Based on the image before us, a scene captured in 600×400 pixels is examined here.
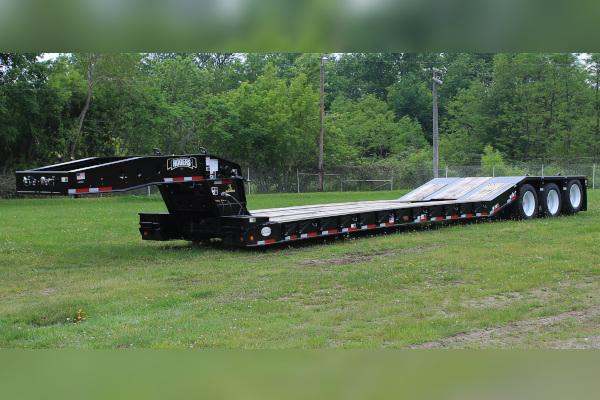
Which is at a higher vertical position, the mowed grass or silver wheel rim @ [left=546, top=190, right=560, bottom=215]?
silver wheel rim @ [left=546, top=190, right=560, bottom=215]

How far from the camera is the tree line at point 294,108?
37.2 metres

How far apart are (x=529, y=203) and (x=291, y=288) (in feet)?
38.5

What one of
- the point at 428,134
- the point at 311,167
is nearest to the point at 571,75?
the point at 428,134

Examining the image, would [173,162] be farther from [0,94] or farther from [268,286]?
[0,94]

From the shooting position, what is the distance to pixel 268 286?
8.77 metres

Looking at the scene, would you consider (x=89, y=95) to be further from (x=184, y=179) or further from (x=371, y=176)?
(x=184, y=179)

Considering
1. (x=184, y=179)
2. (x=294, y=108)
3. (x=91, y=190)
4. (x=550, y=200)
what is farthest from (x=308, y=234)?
(x=294, y=108)

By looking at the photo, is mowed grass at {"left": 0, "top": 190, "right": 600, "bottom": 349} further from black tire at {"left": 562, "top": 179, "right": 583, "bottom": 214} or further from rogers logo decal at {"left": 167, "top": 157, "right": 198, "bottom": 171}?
black tire at {"left": 562, "top": 179, "right": 583, "bottom": 214}

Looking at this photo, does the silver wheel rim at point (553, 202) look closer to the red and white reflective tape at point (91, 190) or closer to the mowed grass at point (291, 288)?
the mowed grass at point (291, 288)

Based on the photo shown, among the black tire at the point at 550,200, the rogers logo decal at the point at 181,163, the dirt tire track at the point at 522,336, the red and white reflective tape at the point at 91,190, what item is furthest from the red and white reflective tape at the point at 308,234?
the black tire at the point at 550,200

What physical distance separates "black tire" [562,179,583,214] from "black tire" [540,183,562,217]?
241mm

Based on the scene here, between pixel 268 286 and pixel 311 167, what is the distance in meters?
33.6

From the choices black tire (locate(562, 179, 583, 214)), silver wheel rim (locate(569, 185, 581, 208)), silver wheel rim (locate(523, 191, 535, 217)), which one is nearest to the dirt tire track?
silver wheel rim (locate(523, 191, 535, 217))

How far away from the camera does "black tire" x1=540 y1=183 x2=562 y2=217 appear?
1784cm
